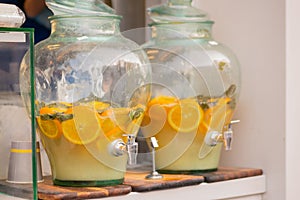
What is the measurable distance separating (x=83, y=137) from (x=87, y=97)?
0.07 metres

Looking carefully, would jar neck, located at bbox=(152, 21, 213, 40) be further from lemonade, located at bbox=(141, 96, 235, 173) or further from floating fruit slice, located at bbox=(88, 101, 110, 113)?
floating fruit slice, located at bbox=(88, 101, 110, 113)

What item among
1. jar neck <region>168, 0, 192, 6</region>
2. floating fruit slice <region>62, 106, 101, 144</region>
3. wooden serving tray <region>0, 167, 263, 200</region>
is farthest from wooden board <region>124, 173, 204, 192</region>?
jar neck <region>168, 0, 192, 6</region>

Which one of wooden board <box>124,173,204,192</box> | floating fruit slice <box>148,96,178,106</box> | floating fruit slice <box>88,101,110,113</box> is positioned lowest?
wooden board <box>124,173,204,192</box>

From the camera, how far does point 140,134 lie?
1261 mm

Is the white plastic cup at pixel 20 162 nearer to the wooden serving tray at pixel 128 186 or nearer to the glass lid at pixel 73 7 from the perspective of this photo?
the wooden serving tray at pixel 128 186

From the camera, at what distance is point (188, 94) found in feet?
4.14

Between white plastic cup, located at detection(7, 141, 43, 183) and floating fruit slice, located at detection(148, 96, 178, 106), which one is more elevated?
floating fruit slice, located at detection(148, 96, 178, 106)

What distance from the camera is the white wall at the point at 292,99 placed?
1.38 m

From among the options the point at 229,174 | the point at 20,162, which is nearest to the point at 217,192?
the point at 229,174

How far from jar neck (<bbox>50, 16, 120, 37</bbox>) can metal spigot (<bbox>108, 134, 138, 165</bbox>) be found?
0.19 metres

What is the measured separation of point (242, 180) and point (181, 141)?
0.16 metres

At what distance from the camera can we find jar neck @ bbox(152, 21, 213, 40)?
4.33 ft

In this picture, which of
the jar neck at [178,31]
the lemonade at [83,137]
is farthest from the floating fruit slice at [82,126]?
the jar neck at [178,31]

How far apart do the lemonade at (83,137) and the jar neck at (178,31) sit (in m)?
0.25
